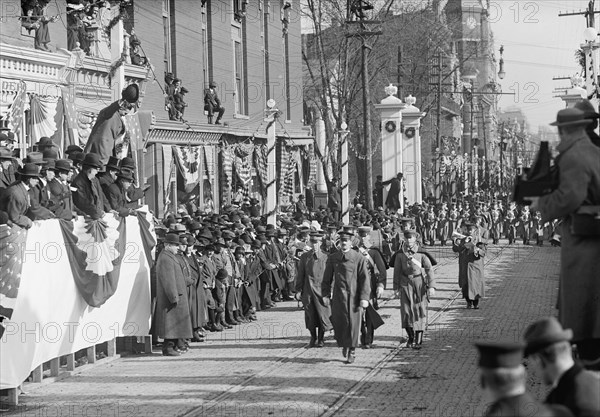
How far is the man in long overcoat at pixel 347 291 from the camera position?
54.4 ft

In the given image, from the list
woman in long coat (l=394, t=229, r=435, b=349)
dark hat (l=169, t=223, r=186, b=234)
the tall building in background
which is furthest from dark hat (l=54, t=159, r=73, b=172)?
woman in long coat (l=394, t=229, r=435, b=349)

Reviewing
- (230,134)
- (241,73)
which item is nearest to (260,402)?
(230,134)

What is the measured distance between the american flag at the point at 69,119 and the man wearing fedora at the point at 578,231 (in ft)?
50.1

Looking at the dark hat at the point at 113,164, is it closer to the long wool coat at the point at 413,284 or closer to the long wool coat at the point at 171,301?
the long wool coat at the point at 171,301

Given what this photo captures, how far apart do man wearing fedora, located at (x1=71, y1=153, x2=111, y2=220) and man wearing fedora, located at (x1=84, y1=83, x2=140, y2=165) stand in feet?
5.61

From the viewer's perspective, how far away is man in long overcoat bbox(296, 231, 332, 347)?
1830 centimetres

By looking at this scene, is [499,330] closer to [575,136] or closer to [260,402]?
[260,402]

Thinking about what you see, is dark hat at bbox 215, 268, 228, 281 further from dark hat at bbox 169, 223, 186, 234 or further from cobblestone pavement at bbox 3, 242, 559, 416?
dark hat at bbox 169, 223, 186, 234

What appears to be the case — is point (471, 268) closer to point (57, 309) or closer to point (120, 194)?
point (120, 194)

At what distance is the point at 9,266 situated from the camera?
1341cm

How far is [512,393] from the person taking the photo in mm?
5492

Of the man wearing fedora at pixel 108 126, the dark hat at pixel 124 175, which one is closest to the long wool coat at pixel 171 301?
the dark hat at pixel 124 175

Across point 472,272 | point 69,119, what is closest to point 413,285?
point 472,272

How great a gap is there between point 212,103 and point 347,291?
20.6 metres
